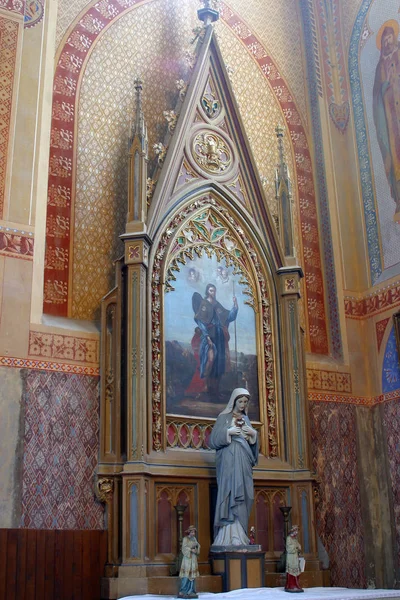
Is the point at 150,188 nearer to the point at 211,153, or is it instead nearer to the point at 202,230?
the point at 202,230

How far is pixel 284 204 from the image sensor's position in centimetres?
1201

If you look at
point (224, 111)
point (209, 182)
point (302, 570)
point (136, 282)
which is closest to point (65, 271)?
point (136, 282)

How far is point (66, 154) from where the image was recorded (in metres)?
11.1

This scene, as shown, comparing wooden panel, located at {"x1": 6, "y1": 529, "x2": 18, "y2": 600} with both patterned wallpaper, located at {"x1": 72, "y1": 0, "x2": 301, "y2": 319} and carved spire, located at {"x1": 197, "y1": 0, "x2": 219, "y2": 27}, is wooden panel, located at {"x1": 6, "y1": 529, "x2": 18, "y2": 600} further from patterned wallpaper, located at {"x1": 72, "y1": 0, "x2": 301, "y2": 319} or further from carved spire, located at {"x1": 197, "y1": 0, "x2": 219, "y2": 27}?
carved spire, located at {"x1": 197, "y1": 0, "x2": 219, "y2": 27}

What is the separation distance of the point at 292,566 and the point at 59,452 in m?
3.04

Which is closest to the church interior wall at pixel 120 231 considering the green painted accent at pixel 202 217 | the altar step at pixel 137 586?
the altar step at pixel 137 586

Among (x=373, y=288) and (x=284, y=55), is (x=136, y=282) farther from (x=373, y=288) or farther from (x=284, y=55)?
(x=284, y=55)

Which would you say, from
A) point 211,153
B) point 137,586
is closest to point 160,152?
point 211,153

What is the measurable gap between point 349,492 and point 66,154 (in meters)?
6.33

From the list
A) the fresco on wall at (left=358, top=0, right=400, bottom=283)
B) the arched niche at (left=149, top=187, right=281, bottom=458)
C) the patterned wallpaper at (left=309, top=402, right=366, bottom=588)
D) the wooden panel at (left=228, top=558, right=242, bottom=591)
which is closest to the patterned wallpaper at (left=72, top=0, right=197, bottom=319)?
the arched niche at (left=149, top=187, right=281, bottom=458)

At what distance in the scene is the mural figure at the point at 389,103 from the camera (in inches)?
496

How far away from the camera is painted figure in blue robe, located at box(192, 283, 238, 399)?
10.7m

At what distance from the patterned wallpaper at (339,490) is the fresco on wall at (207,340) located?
136 centimetres

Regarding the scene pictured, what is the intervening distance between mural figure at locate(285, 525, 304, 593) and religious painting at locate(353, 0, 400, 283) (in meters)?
4.69
